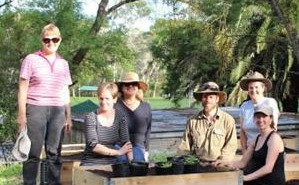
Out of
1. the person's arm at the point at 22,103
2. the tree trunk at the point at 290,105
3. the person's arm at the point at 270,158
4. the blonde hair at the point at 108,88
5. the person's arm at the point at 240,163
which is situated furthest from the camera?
the tree trunk at the point at 290,105

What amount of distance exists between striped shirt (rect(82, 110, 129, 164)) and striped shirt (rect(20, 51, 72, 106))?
37 cm

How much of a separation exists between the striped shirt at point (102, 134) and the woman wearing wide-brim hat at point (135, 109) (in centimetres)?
58

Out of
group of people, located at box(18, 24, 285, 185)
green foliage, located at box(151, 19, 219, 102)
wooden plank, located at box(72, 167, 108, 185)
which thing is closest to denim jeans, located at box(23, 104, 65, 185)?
group of people, located at box(18, 24, 285, 185)

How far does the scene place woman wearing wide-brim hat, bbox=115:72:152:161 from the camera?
5645 millimetres

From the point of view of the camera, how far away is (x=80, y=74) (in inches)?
423

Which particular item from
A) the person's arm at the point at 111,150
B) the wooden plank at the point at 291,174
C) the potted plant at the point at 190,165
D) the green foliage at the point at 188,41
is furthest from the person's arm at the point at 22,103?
the green foliage at the point at 188,41

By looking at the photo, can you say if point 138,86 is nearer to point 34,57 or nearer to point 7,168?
point 34,57

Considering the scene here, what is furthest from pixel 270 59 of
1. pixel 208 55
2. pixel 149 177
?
pixel 149 177

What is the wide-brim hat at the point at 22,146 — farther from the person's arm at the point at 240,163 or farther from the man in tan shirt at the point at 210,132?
the person's arm at the point at 240,163

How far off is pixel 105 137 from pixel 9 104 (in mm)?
5642

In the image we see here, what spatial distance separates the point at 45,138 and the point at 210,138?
4.65ft

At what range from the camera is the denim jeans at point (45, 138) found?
4953 mm

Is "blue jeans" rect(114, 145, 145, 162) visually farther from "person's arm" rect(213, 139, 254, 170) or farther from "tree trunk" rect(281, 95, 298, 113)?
"tree trunk" rect(281, 95, 298, 113)

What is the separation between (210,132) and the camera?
197 inches
